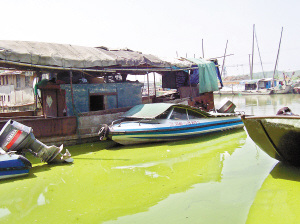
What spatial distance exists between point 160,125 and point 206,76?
6.49m

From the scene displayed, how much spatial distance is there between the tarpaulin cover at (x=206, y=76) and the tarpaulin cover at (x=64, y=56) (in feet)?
10.8

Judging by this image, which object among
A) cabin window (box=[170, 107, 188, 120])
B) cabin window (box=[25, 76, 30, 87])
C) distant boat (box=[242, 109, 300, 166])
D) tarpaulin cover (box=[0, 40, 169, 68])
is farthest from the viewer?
cabin window (box=[25, 76, 30, 87])

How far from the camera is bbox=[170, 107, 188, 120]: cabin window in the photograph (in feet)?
34.8

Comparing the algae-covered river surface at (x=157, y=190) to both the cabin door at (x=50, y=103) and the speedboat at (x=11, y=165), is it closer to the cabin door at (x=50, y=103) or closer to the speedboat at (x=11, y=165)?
the speedboat at (x=11, y=165)

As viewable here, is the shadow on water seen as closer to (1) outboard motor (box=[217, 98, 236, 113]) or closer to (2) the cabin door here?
(1) outboard motor (box=[217, 98, 236, 113])

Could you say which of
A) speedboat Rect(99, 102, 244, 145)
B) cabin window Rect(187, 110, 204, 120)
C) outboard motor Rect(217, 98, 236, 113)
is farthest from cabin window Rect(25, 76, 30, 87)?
outboard motor Rect(217, 98, 236, 113)

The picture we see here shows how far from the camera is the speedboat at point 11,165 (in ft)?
20.2

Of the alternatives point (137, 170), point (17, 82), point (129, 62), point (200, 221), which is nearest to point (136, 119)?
point (129, 62)

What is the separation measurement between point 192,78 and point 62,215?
1363 cm

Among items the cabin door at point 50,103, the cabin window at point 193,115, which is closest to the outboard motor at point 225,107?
the cabin window at point 193,115

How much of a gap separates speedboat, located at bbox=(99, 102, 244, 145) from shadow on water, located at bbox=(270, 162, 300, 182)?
4.16 metres

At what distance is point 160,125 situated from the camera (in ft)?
32.9

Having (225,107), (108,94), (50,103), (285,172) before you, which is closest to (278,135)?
(285,172)

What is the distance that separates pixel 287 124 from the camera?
20.1ft
